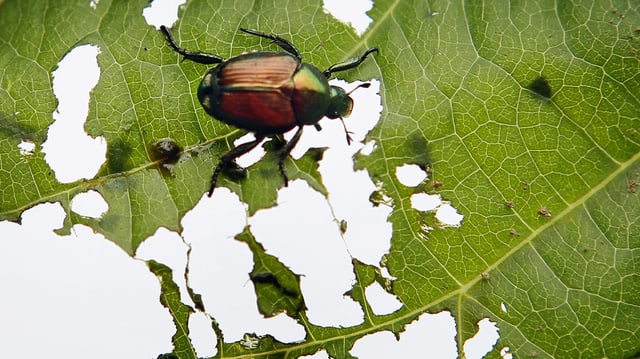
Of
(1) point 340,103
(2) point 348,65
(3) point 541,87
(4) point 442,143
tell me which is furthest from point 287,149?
(3) point 541,87

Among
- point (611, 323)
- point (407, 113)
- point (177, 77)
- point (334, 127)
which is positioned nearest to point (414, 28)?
point (407, 113)

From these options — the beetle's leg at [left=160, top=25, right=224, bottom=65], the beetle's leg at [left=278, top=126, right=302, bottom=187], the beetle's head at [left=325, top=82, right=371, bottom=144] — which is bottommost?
the beetle's leg at [left=278, top=126, right=302, bottom=187]

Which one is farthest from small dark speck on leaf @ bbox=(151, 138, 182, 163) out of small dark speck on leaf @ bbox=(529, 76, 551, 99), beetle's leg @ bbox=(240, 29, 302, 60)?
small dark speck on leaf @ bbox=(529, 76, 551, 99)

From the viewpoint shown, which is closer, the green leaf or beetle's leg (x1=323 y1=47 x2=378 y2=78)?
the green leaf

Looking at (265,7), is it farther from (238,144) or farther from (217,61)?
(238,144)

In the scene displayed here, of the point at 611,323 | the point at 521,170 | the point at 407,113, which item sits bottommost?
the point at 611,323

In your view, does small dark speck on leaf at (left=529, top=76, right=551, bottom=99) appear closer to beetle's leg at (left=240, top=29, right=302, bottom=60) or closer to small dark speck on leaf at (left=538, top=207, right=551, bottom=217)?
small dark speck on leaf at (left=538, top=207, right=551, bottom=217)

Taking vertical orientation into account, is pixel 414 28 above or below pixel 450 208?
above
